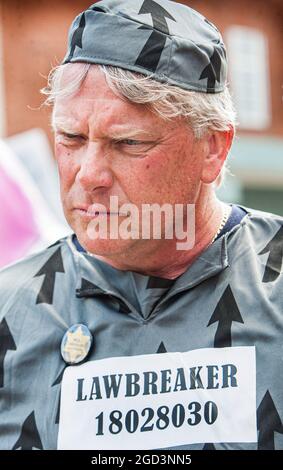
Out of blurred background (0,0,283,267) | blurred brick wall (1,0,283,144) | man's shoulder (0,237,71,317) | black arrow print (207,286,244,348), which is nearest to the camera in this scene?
black arrow print (207,286,244,348)

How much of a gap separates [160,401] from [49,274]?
52 centimetres

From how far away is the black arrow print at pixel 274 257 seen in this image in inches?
85.7

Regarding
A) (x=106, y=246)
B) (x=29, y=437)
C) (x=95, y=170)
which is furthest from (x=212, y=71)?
(x=29, y=437)

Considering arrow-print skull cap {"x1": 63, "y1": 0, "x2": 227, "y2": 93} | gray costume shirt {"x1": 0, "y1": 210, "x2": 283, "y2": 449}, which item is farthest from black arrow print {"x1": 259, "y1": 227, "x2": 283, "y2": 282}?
arrow-print skull cap {"x1": 63, "y1": 0, "x2": 227, "y2": 93}

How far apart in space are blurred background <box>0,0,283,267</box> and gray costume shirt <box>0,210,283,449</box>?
581 mm

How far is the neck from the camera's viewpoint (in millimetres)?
2203

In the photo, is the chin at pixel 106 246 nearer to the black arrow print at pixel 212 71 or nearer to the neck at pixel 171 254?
the neck at pixel 171 254

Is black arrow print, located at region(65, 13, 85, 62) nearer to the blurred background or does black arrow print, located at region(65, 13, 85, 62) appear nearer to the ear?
the blurred background

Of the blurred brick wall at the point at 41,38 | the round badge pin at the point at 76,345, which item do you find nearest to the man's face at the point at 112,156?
the round badge pin at the point at 76,345

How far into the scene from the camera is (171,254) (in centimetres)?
224

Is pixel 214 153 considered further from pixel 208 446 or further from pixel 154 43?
pixel 208 446

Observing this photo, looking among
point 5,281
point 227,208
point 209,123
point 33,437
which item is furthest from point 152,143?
point 33,437

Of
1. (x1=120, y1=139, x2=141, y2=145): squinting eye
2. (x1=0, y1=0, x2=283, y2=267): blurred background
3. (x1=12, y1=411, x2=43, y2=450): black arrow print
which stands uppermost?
(x1=0, y1=0, x2=283, y2=267): blurred background
